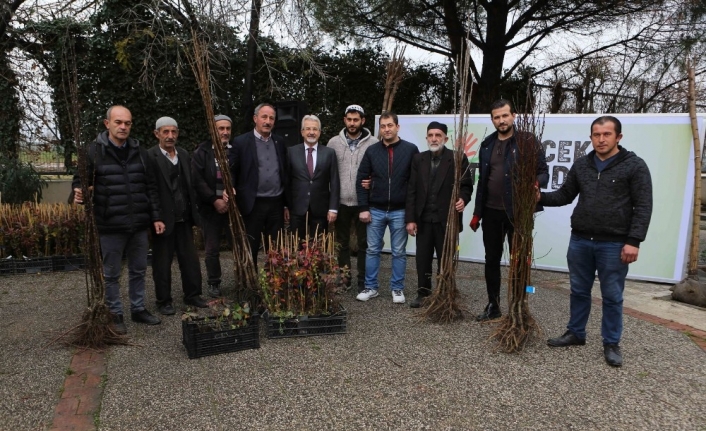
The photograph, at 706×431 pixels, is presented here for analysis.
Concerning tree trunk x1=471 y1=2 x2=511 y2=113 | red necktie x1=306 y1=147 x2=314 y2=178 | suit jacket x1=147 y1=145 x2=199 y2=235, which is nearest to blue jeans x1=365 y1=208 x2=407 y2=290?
red necktie x1=306 y1=147 x2=314 y2=178

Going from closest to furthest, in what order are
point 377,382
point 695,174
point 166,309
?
point 377,382 → point 166,309 → point 695,174

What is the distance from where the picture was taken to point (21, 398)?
276 centimetres

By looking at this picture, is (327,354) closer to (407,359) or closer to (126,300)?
(407,359)

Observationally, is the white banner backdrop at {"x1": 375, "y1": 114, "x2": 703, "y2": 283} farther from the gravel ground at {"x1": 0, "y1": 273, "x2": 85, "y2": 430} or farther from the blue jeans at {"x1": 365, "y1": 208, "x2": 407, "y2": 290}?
the gravel ground at {"x1": 0, "y1": 273, "x2": 85, "y2": 430}

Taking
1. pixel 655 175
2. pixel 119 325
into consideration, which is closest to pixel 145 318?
pixel 119 325

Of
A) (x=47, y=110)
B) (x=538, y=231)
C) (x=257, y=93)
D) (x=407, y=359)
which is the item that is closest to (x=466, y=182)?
(x=407, y=359)

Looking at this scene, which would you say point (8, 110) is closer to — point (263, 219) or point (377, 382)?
point (263, 219)

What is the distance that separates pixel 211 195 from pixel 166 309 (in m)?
1.05

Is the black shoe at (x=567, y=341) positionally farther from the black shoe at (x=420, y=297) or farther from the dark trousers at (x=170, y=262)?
the dark trousers at (x=170, y=262)

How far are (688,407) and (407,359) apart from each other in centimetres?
157

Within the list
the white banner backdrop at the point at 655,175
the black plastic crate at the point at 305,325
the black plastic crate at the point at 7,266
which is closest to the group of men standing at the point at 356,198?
the black plastic crate at the point at 305,325

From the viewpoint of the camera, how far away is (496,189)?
4012mm

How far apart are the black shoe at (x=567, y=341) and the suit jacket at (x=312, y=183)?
213 centimetres

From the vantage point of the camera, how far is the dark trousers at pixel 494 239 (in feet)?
13.2
